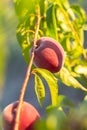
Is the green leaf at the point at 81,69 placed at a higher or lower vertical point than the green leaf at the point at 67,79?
lower

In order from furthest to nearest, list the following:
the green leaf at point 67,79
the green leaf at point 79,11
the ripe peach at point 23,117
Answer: the green leaf at point 79,11 < the green leaf at point 67,79 < the ripe peach at point 23,117

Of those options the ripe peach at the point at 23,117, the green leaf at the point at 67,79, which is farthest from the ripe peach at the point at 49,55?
the ripe peach at the point at 23,117

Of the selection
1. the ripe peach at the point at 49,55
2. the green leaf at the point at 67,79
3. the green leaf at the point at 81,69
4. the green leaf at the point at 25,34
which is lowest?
the green leaf at the point at 81,69

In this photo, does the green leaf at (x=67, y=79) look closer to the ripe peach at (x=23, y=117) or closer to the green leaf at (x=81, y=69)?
the green leaf at (x=81, y=69)

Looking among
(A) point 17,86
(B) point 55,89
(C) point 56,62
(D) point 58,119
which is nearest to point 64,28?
(C) point 56,62

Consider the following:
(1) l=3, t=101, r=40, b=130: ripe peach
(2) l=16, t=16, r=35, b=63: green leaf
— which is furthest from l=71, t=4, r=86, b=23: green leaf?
(1) l=3, t=101, r=40, b=130: ripe peach

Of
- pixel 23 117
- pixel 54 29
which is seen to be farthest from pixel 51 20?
pixel 23 117

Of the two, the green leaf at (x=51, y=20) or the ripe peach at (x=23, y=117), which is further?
the green leaf at (x=51, y=20)

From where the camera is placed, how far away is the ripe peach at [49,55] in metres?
0.68

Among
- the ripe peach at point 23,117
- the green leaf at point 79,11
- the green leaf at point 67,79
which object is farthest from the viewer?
the green leaf at point 79,11

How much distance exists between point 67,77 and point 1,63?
469 mm

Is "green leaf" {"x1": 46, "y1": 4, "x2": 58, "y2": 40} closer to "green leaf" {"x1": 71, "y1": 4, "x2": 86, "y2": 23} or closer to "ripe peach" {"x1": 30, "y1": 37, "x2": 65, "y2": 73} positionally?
"ripe peach" {"x1": 30, "y1": 37, "x2": 65, "y2": 73}

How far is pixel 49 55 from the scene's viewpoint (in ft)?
2.28

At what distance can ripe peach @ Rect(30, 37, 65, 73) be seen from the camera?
68 cm
